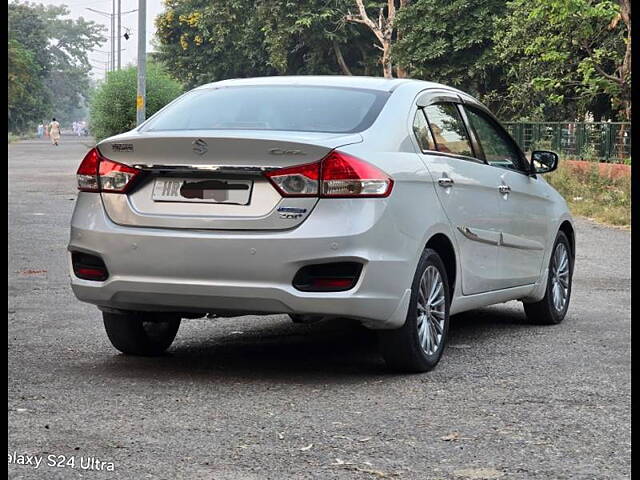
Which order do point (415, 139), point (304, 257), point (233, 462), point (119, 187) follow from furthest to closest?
1. point (415, 139)
2. point (119, 187)
3. point (304, 257)
4. point (233, 462)

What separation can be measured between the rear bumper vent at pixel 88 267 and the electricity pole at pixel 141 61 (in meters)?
24.7

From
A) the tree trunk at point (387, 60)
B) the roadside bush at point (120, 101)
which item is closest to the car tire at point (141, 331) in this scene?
the roadside bush at point (120, 101)

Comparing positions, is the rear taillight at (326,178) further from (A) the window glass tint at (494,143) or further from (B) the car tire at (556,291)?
(B) the car tire at (556,291)

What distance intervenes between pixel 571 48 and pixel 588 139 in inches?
121

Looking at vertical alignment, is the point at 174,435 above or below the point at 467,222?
below

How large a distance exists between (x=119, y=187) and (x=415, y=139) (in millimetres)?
1690

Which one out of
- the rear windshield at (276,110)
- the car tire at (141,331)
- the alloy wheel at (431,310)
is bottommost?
the car tire at (141,331)

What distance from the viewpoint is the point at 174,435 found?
219 inches

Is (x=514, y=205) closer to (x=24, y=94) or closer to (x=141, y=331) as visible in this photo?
(x=141, y=331)

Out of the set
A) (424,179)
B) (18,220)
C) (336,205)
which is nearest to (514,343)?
(424,179)

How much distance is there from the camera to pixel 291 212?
6.58m

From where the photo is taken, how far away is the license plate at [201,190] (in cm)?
669

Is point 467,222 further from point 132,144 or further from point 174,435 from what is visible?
point 174,435

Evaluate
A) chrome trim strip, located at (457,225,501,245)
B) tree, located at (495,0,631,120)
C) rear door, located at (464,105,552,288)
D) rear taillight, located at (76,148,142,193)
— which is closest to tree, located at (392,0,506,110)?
tree, located at (495,0,631,120)
